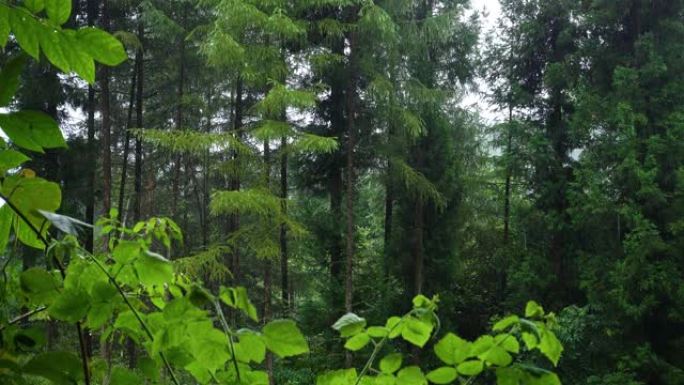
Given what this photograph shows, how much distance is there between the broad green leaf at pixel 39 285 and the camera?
1.74 feet

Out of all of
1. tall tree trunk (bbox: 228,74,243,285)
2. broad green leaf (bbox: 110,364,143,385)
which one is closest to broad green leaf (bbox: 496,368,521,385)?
broad green leaf (bbox: 110,364,143,385)

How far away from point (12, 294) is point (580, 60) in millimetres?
11746

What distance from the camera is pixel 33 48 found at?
17.9 inches

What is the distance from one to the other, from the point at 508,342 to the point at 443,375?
0.07 m

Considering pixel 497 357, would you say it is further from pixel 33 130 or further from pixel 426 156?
pixel 426 156

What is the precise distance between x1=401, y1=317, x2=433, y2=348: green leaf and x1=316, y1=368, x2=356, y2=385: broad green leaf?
0.09 m

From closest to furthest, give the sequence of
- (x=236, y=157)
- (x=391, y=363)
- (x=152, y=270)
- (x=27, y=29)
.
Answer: (x=27, y=29)
(x=152, y=270)
(x=391, y=363)
(x=236, y=157)

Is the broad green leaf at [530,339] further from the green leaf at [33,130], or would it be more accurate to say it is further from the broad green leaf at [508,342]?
the green leaf at [33,130]

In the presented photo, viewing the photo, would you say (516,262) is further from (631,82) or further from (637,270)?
(631,82)

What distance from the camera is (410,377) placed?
2.15 feet

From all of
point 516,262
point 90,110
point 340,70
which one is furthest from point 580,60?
point 90,110

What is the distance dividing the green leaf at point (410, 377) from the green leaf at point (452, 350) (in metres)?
0.05

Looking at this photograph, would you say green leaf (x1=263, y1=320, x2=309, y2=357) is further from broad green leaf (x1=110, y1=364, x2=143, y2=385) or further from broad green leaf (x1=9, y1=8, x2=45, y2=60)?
broad green leaf (x1=9, y1=8, x2=45, y2=60)

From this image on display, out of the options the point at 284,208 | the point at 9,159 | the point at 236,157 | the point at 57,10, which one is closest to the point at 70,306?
the point at 9,159
